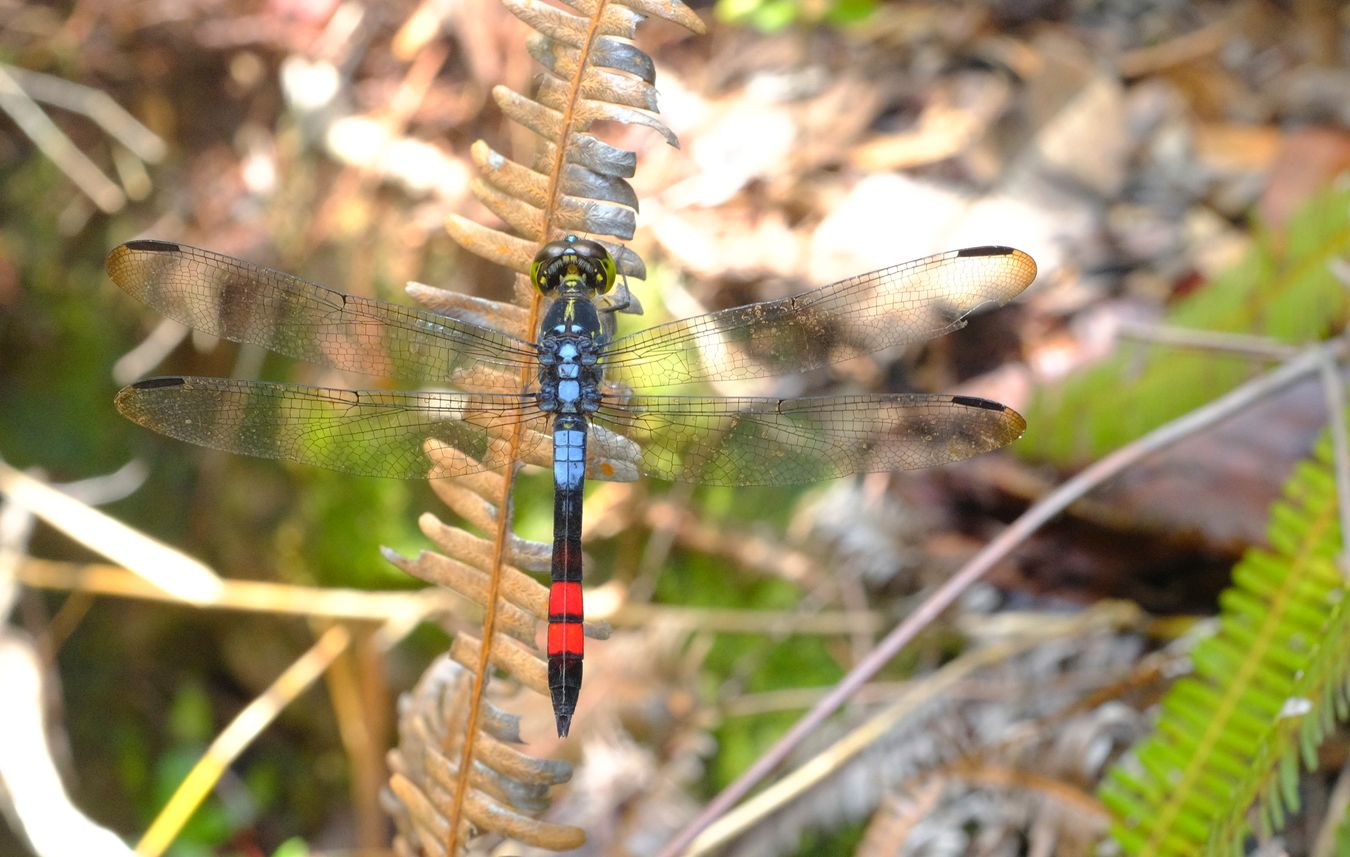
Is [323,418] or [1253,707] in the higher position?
[323,418]

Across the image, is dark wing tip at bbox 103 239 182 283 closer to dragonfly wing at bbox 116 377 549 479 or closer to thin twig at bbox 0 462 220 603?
dragonfly wing at bbox 116 377 549 479

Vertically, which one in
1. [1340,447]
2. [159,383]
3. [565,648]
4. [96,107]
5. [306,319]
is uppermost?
[96,107]

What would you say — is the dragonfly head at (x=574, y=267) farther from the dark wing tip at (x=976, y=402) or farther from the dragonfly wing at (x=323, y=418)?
the dark wing tip at (x=976, y=402)

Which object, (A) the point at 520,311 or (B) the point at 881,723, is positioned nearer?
(A) the point at 520,311

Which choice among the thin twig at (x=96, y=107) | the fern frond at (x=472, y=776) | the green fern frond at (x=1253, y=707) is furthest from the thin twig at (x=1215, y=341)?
the thin twig at (x=96, y=107)

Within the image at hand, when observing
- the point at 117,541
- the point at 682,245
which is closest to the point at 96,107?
the point at 117,541

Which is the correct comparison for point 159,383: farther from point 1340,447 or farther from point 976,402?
point 1340,447
